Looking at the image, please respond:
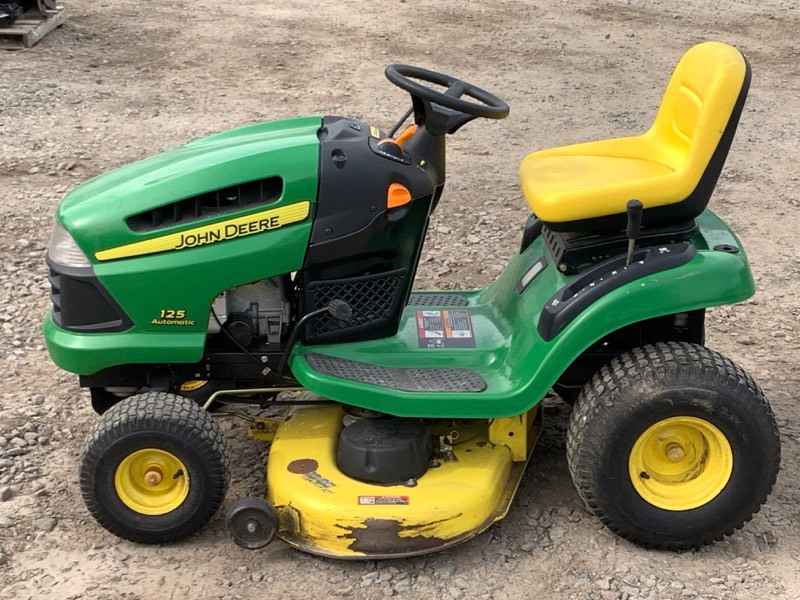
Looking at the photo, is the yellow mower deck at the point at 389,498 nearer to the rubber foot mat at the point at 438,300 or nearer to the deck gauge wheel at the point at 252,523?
the deck gauge wheel at the point at 252,523

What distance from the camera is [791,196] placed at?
6.34m

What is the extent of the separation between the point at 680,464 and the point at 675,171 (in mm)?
Answer: 889

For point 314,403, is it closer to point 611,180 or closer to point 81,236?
point 81,236

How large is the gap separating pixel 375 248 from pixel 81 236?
0.88 meters

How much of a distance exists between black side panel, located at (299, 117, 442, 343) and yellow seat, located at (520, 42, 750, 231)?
1.27 feet

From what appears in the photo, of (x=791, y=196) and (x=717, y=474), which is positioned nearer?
(x=717, y=474)

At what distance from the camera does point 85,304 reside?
3328 mm

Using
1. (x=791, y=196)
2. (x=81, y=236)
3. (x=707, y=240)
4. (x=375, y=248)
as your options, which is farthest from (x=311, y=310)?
(x=791, y=196)

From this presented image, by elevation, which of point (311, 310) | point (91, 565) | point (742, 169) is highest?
point (311, 310)

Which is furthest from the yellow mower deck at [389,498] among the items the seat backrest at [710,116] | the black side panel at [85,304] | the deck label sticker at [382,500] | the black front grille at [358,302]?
the seat backrest at [710,116]

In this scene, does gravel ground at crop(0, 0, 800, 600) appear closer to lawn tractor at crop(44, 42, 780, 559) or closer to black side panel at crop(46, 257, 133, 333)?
lawn tractor at crop(44, 42, 780, 559)

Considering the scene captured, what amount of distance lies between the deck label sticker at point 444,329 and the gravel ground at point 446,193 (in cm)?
53

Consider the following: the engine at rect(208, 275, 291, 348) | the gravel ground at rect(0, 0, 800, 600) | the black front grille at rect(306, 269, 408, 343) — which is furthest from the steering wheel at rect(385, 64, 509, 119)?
the gravel ground at rect(0, 0, 800, 600)

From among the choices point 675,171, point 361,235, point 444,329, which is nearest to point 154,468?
point 361,235
